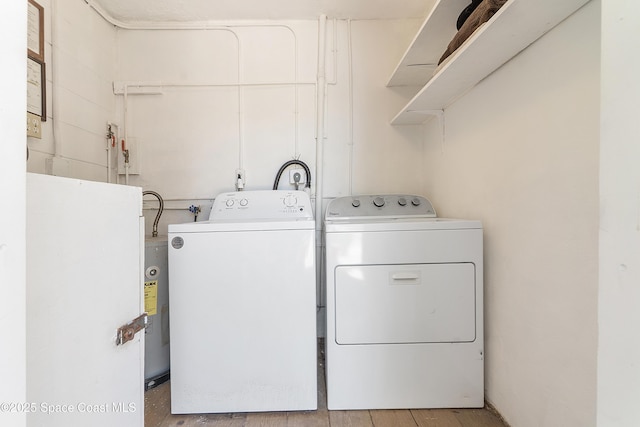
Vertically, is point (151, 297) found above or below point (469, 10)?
below

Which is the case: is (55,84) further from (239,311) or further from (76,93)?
(239,311)

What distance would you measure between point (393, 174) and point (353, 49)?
0.94m

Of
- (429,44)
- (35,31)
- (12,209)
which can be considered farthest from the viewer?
(429,44)

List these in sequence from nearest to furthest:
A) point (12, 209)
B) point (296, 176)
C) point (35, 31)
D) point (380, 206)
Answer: point (12, 209) → point (35, 31) → point (380, 206) → point (296, 176)

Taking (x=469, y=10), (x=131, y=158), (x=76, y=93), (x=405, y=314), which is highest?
(x=469, y=10)

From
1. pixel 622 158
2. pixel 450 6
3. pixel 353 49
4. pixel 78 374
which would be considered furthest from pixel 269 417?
pixel 353 49

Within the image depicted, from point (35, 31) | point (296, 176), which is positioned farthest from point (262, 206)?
point (35, 31)

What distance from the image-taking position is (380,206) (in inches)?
65.2

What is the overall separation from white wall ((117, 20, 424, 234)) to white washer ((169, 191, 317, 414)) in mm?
764

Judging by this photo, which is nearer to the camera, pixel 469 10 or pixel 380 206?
pixel 469 10

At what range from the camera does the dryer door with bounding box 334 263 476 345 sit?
3.70 feet

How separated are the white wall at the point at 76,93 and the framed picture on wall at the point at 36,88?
45mm

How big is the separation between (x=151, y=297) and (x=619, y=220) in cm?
164

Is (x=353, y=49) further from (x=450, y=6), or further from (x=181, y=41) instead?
(x=181, y=41)
